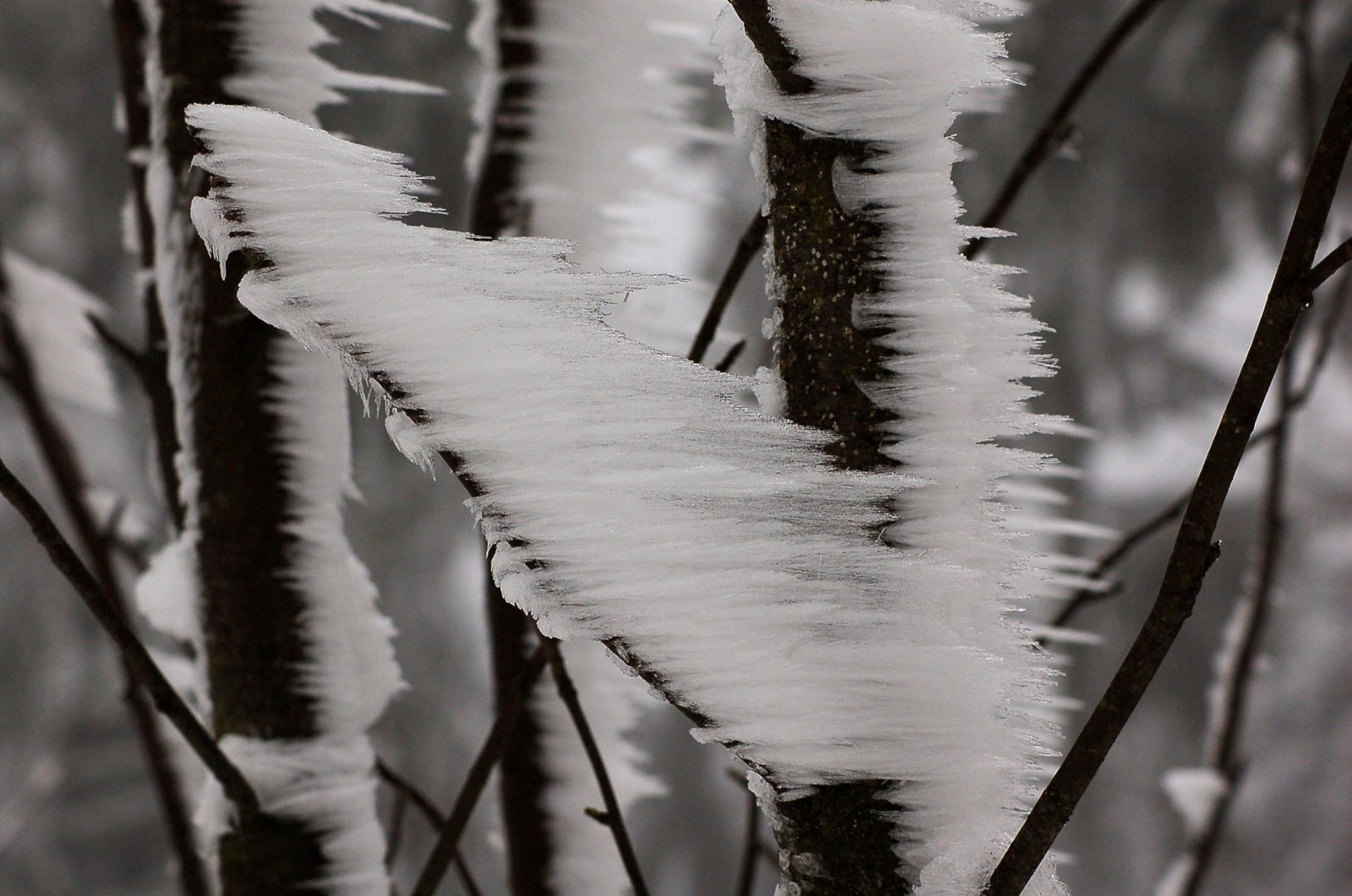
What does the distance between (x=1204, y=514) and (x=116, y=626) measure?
24 centimetres

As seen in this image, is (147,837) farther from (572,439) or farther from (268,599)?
(572,439)

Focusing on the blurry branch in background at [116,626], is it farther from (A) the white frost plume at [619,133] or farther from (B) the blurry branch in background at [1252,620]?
(B) the blurry branch in background at [1252,620]

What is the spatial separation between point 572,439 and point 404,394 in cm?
3

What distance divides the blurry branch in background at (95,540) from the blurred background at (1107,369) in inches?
48.3

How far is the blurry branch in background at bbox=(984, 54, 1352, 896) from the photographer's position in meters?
0.16

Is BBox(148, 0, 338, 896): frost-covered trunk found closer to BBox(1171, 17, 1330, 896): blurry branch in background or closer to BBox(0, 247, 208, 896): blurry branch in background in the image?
BBox(0, 247, 208, 896): blurry branch in background

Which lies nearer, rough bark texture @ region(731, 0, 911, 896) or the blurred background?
rough bark texture @ region(731, 0, 911, 896)

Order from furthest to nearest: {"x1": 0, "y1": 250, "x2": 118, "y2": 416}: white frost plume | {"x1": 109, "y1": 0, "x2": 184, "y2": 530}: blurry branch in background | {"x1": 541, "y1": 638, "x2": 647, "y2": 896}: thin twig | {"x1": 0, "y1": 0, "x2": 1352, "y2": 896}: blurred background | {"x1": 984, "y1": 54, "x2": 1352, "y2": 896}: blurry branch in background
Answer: {"x1": 0, "y1": 0, "x2": 1352, "y2": 896}: blurred background < {"x1": 0, "y1": 250, "x2": 118, "y2": 416}: white frost plume < {"x1": 109, "y1": 0, "x2": 184, "y2": 530}: blurry branch in background < {"x1": 541, "y1": 638, "x2": 647, "y2": 896}: thin twig < {"x1": 984, "y1": 54, "x2": 1352, "y2": 896}: blurry branch in background

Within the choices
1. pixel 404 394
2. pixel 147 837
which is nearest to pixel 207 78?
pixel 404 394

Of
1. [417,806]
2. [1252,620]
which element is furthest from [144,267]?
[1252,620]

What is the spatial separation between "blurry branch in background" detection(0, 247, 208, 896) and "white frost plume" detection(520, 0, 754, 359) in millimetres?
265

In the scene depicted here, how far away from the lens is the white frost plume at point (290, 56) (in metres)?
0.32

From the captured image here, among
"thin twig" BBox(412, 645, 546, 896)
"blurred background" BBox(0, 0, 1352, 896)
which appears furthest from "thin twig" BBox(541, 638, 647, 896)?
"blurred background" BBox(0, 0, 1352, 896)

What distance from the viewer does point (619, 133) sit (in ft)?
1.52
